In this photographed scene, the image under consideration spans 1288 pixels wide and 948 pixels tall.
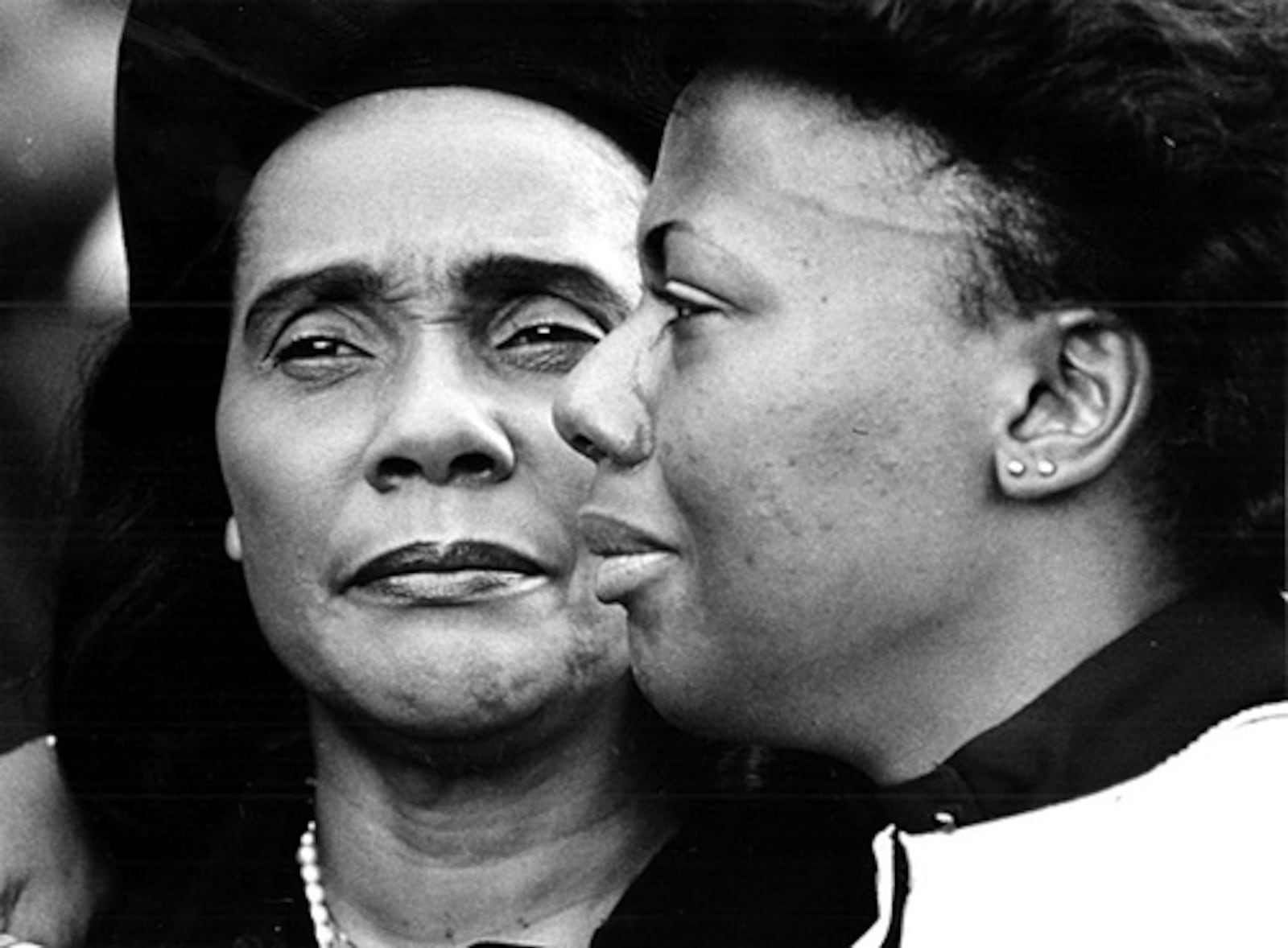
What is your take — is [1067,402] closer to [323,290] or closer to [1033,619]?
[1033,619]

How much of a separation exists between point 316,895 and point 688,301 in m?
0.43

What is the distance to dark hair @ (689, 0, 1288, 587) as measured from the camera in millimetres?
1315

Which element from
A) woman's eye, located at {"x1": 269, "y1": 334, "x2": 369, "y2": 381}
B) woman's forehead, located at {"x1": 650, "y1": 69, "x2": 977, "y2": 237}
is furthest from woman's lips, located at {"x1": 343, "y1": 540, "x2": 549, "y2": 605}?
woman's forehead, located at {"x1": 650, "y1": 69, "x2": 977, "y2": 237}

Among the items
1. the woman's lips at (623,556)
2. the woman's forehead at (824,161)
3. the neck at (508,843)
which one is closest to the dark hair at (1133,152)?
the woman's forehead at (824,161)

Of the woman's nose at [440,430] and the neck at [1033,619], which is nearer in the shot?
the neck at [1033,619]

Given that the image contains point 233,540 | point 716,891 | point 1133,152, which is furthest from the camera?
point 233,540

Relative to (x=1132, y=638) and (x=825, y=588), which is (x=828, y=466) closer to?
(x=825, y=588)

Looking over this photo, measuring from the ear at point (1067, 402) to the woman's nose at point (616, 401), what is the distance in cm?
17

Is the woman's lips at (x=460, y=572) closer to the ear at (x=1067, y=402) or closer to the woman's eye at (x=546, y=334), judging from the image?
the woman's eye at (x=546, y=334)

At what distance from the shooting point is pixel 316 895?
1.59 meters

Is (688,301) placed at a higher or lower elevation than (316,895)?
higher

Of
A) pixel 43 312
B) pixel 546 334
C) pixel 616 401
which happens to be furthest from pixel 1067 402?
pixel 43 312

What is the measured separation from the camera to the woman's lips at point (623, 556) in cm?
139

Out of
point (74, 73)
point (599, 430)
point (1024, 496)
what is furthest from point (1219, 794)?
point (74, 73)
